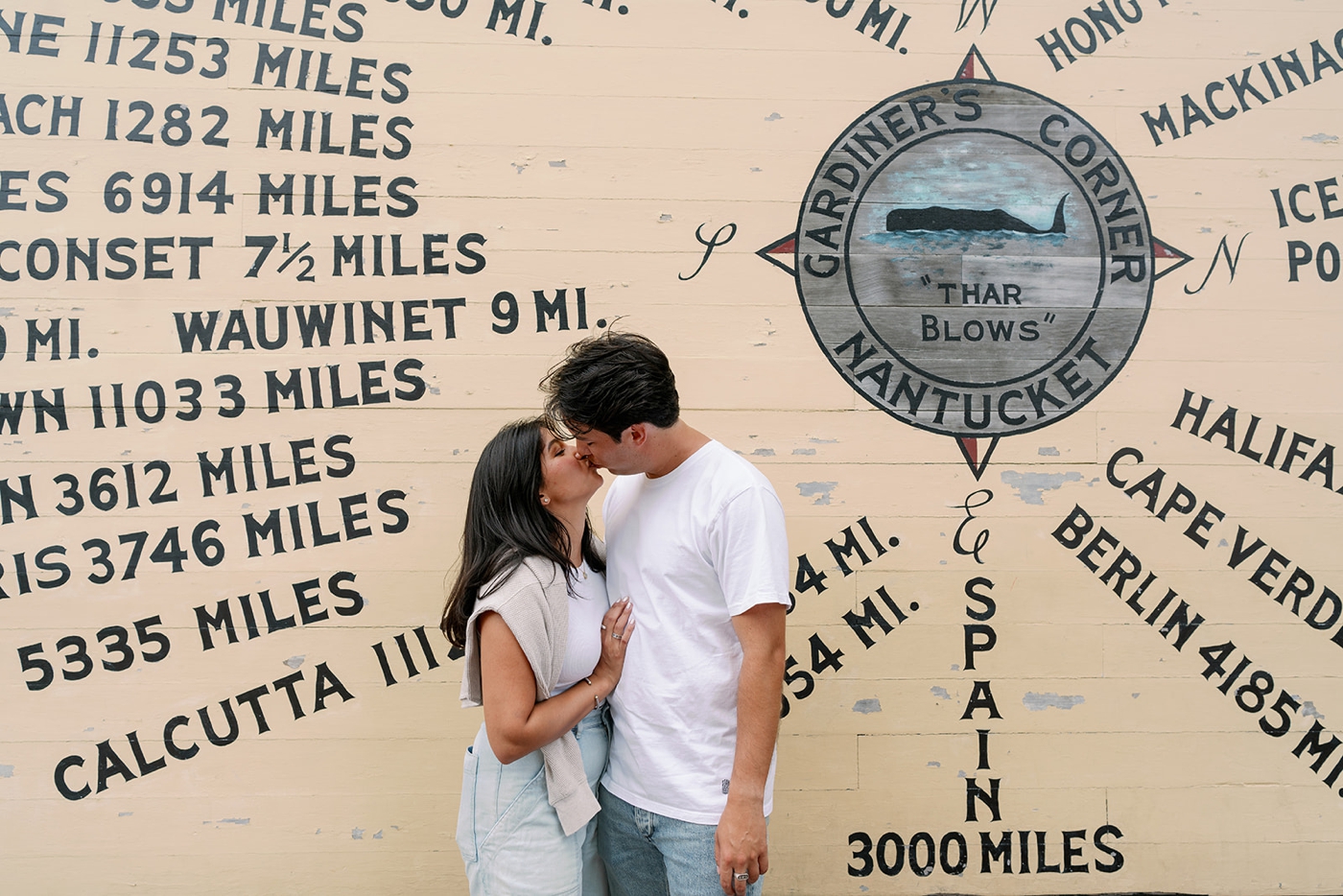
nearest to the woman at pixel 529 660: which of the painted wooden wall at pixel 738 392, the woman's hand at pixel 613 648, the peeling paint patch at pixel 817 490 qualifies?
the woman's hand at pixel 613 648

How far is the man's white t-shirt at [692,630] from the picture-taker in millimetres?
1780

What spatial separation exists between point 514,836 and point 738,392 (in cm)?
135

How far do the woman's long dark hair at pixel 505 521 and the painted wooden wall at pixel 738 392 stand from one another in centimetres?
73

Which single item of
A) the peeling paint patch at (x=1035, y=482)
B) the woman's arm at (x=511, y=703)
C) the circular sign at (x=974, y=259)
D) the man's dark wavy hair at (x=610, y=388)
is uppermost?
the circular sign at (x=974, y=259)

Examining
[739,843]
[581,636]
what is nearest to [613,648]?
[581,636]

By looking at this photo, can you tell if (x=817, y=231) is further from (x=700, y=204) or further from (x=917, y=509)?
(x=917, y=509)

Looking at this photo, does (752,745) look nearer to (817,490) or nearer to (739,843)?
(739,843)

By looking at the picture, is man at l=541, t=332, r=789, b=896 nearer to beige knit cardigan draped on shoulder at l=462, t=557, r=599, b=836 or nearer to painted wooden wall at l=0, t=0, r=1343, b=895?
beige knit cardigan draped on shoulder at l=462, t=557, r=599, b=836

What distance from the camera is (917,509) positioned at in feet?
8.58

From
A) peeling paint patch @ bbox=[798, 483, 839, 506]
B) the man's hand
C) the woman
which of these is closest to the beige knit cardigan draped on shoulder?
the woman

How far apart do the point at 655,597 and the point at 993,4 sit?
2106mm

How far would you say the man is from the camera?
1.74 metres

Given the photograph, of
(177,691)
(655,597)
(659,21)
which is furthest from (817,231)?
(177,691)

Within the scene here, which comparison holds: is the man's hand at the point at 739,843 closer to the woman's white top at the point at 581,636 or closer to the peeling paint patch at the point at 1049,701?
the woman's white top at the point at 581,636
